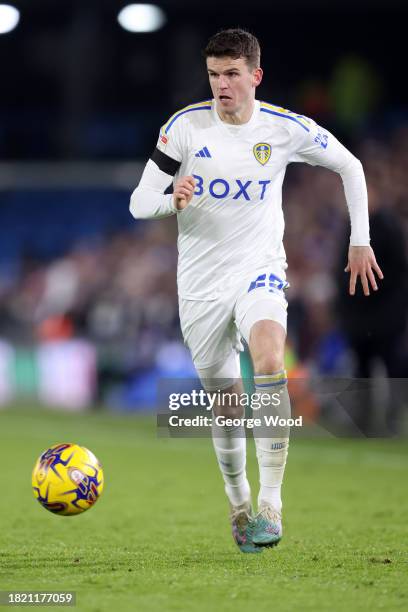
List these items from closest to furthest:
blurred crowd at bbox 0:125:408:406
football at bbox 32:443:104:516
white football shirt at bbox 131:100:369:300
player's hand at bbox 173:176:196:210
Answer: player's hand at bbox 173:176:196:210
football at bbox 32:443:104:516
white football shirt at bbox 131:100:369:300
blurred crowd at bbox 0:125:408:406

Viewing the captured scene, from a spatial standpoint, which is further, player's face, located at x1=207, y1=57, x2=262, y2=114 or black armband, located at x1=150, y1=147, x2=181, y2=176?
black armband, located at x1=150, y1=147, x2=181, y2=176

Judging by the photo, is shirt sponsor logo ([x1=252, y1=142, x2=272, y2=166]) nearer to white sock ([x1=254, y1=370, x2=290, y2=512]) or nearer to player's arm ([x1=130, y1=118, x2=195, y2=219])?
player's arm ([x1=130, y1=118, x2=195, y2=219])

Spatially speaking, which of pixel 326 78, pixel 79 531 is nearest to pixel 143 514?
pixel 79 531

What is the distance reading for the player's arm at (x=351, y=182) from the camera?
19.0ft

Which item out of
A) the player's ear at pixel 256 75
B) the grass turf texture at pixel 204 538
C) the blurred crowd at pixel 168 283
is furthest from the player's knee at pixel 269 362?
the blurred crowd at pixel 168 283

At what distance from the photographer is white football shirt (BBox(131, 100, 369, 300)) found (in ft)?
18.8

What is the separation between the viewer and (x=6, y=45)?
2753 centimetres

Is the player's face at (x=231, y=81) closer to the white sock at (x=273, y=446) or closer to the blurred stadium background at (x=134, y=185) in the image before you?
the white sock at (x=273, y=446)

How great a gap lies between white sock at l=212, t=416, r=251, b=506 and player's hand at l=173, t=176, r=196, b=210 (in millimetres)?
1208

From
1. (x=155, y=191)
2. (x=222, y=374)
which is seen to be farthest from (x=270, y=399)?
(x=155, y=191)

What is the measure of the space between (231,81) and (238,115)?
21 cm

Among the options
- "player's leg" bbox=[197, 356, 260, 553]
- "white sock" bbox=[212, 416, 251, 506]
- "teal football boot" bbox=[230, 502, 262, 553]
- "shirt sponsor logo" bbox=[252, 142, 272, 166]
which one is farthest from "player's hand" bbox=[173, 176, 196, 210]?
"teal football boot" bbox=[230, 502, 262, 553]

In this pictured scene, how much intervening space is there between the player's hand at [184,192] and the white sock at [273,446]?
33.7 inches

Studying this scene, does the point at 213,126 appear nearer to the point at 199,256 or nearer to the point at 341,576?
the point at 199,256
